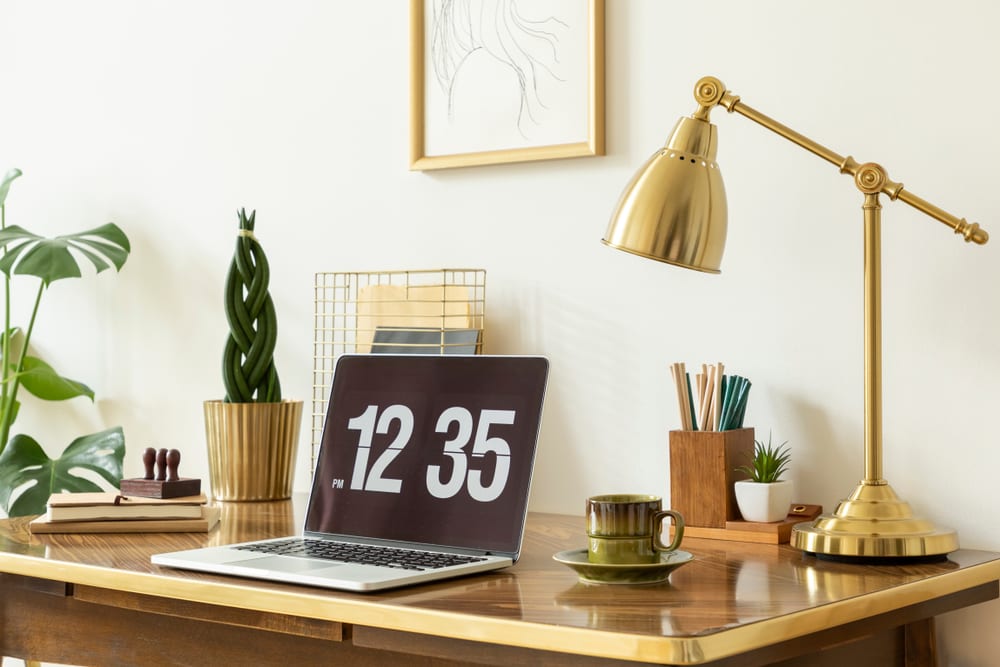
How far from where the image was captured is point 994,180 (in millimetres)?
1368

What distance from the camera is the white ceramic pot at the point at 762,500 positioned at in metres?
1.36

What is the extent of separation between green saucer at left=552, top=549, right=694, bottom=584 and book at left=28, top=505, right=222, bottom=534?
0.57 m

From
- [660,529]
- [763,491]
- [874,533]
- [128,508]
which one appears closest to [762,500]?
[763,491]

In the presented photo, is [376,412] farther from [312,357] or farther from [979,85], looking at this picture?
[979,85]

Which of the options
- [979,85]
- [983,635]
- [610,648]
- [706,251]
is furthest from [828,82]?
[610,648]

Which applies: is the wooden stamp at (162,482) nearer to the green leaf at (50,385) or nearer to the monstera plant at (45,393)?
the monstera plant at (45,393)

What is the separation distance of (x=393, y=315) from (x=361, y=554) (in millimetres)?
606

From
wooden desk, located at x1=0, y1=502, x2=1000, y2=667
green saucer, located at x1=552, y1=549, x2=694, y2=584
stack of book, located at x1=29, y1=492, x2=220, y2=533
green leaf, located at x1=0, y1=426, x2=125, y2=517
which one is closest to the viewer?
wooden desk, located at x1=0, y1=502, x2=1000, y2=667

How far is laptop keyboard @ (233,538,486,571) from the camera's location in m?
1.18

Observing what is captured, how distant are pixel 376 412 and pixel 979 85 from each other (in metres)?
0.82

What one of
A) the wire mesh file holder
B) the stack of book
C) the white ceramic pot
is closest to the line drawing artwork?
the wire mesh file holder

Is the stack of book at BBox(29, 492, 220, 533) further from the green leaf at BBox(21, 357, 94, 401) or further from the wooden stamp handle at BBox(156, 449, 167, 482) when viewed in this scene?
the green leaf at BBox(21, 357, 94, 401)

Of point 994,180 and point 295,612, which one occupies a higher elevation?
point 994,180

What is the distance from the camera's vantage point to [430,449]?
137 centimetres
